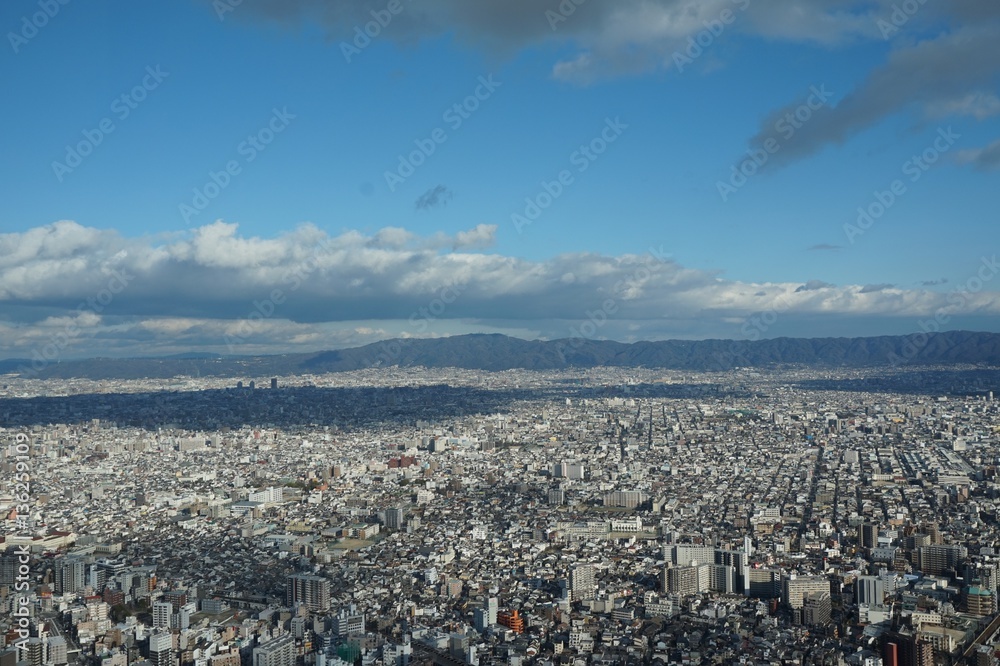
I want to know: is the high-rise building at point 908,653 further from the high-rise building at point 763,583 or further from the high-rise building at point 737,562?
the high-rise building at point 737,562

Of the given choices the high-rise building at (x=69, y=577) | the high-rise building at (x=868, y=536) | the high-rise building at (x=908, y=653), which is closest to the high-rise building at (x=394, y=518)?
the high-rise building at (x=69, y=577)

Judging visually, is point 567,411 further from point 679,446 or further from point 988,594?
point 988,594

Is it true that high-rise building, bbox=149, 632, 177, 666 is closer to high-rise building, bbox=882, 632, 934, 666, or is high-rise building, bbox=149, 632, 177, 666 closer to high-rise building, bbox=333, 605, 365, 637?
high-rise building, bbox=333, 605, 365, 637

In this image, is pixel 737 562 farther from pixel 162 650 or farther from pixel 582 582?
pixel 162 650

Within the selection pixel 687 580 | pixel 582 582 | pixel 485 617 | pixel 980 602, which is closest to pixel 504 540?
pixel 582 582

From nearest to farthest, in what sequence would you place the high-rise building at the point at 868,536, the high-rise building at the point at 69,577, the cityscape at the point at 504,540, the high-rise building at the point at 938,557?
the cityscape at the point at 504,540, the high-rise building at the point at 69,577, the high-rise building at the point at 938,557, the high-rise building at the point at 868,536

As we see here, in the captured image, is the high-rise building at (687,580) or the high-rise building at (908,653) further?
the high-rise building at (687,580)

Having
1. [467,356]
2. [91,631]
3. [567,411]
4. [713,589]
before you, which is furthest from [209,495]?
[467,356]
